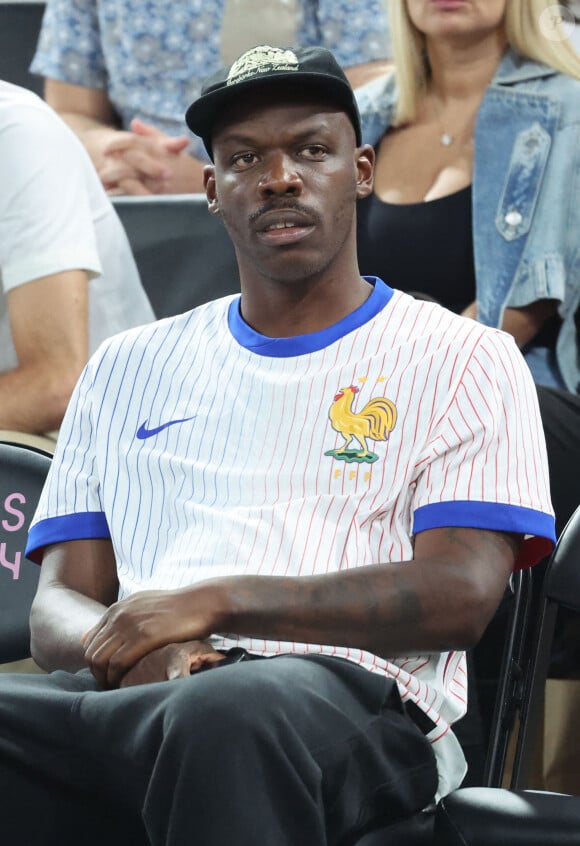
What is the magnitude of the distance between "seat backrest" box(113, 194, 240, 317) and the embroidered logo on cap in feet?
2.70

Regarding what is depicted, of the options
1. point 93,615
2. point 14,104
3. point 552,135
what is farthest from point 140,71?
point 93,615

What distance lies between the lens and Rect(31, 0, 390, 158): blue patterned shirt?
2703 millimetres

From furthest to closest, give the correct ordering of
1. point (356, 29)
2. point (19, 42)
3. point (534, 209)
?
1. point (19, 42)
2. point (356, 29)
3. point (534, 209)

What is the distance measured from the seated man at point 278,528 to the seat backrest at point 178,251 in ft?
2.24

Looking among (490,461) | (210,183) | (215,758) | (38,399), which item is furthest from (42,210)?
(215,758)

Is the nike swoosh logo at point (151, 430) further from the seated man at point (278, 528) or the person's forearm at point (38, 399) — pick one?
the person's forearm at point (38, 399)

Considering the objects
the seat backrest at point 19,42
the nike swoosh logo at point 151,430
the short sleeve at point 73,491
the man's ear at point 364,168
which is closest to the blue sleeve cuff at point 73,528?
the short sleeve at point 73,491

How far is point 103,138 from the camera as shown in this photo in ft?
9.12

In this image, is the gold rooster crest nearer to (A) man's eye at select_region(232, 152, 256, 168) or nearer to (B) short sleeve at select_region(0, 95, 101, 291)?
(A) man's eye at select_region(232, 152, 256, 168)

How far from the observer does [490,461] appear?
1.34 meters

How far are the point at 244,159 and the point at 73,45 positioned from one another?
61.5 inches

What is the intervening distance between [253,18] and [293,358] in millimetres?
1472

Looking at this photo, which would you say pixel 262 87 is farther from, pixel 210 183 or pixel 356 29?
pixel 356 29

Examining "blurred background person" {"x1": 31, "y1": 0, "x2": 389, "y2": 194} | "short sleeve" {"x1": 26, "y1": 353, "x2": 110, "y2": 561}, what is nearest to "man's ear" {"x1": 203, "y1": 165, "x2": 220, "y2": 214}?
"short sleeve" {"x1": 26, "y1": 353, "x2": 110, "y2": 561}
